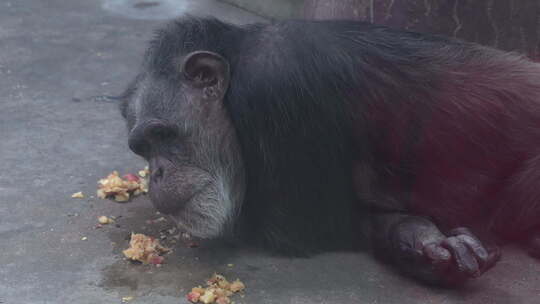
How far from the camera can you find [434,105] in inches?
149

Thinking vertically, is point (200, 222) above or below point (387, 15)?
below

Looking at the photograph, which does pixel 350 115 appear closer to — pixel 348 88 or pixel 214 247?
pixel 348 88

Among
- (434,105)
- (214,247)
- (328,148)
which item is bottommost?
(214,247)

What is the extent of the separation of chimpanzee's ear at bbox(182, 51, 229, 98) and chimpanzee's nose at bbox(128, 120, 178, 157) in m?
0.23

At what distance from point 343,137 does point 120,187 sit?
135 centimetres

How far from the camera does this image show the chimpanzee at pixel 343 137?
3.77 m

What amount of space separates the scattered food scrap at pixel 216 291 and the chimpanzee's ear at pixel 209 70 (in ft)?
2.66

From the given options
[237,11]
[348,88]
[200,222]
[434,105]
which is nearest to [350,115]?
[348,88]

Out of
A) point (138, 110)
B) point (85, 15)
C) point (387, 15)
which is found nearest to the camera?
point (138, 110)

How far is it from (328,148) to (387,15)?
1199mm

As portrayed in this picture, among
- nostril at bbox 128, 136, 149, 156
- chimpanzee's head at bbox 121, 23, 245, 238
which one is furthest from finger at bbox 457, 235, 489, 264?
nostril at bbox 128, 136, 149, 156

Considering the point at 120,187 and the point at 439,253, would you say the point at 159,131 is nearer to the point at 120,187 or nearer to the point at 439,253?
the point at 120,187

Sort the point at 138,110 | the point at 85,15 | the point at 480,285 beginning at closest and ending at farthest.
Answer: the point at 480,285
the point at 138,110
the point at 85,15

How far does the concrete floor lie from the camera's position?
366 cm
